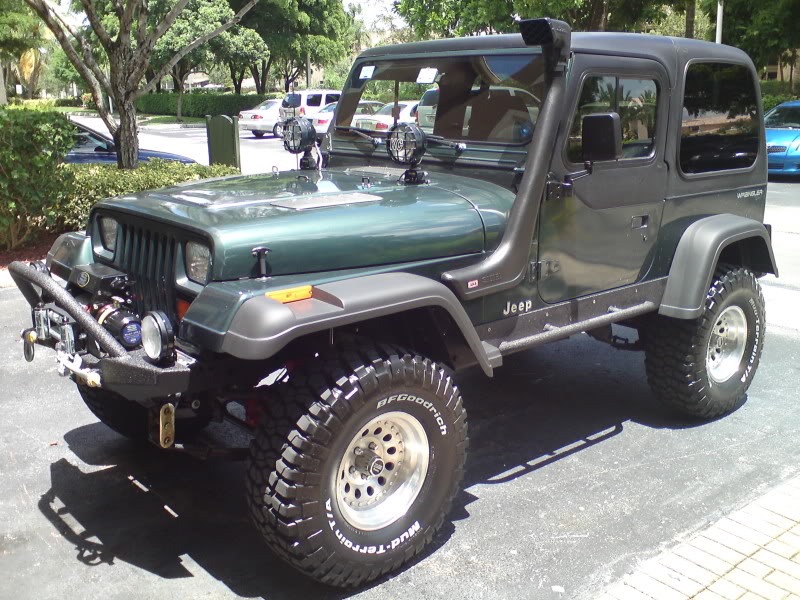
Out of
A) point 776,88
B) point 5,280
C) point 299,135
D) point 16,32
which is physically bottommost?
point 5,280

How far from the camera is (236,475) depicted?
4301 mm

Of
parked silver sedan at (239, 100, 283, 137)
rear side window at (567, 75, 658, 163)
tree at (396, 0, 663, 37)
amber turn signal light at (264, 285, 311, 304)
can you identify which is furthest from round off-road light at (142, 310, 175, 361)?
parked silver sedan at (239, 100, 283, 137)

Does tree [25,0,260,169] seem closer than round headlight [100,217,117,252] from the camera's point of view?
No

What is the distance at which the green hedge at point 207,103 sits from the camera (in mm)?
41375

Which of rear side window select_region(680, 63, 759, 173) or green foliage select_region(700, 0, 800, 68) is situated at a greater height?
green foliage select_region(700, 0, 800, 68)

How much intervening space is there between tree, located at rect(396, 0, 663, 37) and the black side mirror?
54.8ft

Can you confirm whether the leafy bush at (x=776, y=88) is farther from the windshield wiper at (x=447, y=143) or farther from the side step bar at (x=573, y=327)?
the windshield wiper at (x=447, y=143)

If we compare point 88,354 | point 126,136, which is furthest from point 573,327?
point 126,136

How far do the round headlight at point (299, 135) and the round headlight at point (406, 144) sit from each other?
695mm

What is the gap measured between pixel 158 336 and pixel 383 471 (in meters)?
1.05

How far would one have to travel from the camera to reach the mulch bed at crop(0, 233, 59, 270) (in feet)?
29.5

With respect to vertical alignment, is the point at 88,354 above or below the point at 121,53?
below

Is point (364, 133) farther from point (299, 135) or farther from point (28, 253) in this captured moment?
point (28, 253)

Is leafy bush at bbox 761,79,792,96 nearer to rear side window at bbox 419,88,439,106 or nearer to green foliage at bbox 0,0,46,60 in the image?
green foliage at bbox 0,0,46,60
